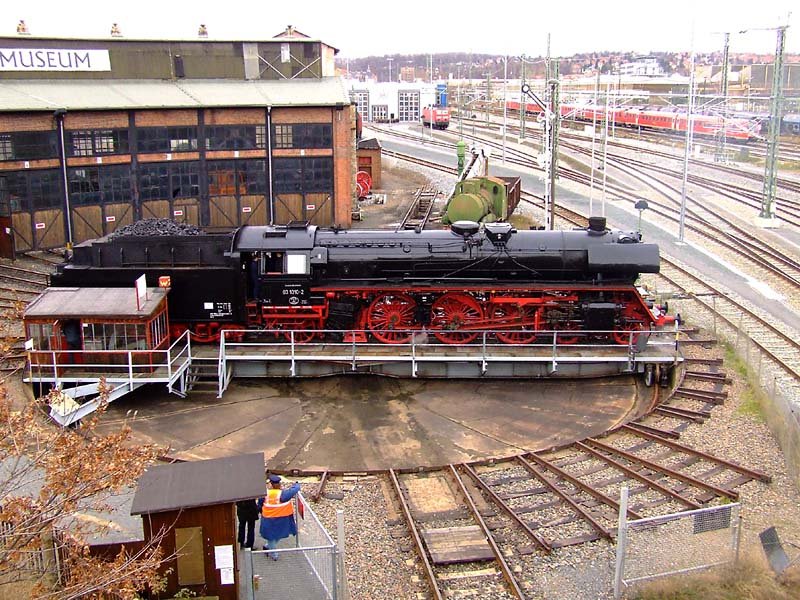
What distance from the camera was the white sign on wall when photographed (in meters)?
35.0

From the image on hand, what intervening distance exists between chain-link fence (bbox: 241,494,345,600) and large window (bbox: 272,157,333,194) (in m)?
27.9

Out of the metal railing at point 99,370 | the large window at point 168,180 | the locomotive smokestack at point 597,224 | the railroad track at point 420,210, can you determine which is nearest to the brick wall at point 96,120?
the large window at point 168,180

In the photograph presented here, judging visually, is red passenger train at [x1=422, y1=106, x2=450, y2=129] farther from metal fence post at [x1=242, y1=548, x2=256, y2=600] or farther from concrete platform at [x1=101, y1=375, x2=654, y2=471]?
metal fence post at [x1=242, y1=548, x2=256, y2=600]

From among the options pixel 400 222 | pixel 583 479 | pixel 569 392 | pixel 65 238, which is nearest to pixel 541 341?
pixel 569 392

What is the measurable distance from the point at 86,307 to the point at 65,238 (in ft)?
51.7

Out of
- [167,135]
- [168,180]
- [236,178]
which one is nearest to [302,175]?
[236,178]

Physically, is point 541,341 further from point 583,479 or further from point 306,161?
point 306,161

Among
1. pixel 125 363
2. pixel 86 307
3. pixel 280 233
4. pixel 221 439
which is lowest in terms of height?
pixel 221 439

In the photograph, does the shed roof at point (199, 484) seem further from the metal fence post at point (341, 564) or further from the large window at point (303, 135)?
the large window at point (303, 135)

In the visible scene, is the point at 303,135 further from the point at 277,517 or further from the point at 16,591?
the point at 16,591

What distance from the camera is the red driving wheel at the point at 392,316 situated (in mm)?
22266

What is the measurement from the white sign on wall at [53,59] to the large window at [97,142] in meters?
4.45

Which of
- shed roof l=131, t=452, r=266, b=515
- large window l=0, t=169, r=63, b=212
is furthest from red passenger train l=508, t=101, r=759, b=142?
shed roof l=131, t=452, r=266, b=515

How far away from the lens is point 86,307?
1997 cm
